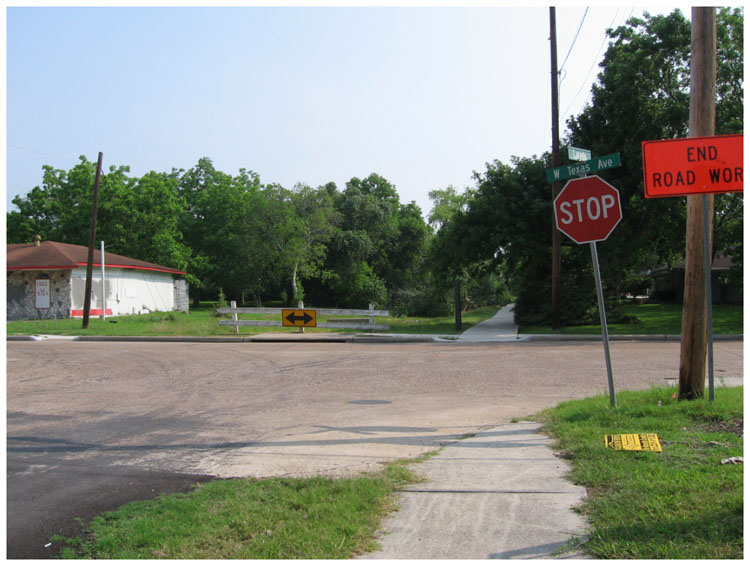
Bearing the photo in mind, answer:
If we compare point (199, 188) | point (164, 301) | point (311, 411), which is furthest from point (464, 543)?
point (199, 188)

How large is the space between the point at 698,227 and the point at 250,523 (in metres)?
5.95

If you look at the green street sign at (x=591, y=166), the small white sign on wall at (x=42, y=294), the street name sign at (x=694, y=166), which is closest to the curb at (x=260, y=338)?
the small white sign on wall at (x=42, y=294)

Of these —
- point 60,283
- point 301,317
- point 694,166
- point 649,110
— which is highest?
point 649,110

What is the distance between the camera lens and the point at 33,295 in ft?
111

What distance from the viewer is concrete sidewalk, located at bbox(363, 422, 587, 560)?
396 centimetres

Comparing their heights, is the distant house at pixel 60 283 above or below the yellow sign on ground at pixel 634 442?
above

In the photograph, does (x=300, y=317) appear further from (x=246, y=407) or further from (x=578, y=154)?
(x=578, y=154)

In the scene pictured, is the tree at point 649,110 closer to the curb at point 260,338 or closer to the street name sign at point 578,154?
the curb at point 260,338

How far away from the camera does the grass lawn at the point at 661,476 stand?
3811mm

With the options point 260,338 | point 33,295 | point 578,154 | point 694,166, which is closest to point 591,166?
point 578,154

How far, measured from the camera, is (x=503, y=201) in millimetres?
24391

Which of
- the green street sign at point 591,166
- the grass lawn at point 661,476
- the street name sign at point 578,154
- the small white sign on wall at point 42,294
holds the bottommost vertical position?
the grass lawn at point 661,476

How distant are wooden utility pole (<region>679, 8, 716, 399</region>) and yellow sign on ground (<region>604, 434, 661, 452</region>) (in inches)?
67.9

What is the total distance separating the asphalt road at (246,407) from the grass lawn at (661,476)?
1.57 meters
